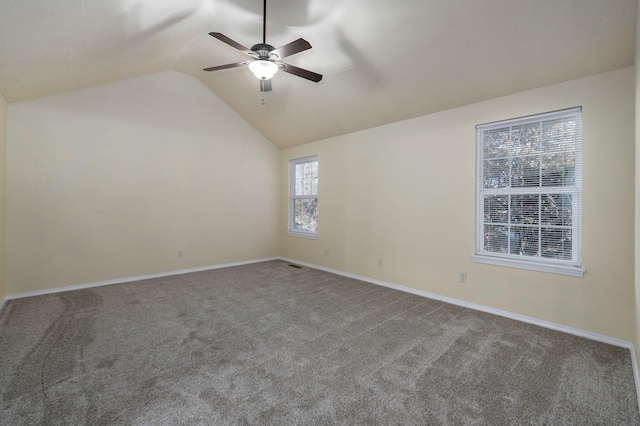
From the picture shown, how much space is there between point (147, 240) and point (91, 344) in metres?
2.37

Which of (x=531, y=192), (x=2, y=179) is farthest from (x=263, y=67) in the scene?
(x=2, y=179)

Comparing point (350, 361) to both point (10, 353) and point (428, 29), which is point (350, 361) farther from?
point (428, 29)

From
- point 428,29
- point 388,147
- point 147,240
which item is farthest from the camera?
point 147,240

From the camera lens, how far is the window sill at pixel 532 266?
2.63 metres

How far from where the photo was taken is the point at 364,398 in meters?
1.72

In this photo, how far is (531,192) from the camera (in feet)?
9.60

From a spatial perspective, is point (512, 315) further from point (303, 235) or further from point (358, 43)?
point (303, 235)

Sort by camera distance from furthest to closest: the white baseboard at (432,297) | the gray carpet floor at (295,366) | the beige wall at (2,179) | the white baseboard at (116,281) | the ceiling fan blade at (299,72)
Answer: the white baseboard at (116,281)
the beige wall at (2,179)
the ceiling fan blade at (299,72)
the white baseboard at (432,297)
the gray carpet floor at (295,366)

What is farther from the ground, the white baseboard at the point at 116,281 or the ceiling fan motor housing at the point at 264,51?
the ceiling fan motor housing at the point at 264,51

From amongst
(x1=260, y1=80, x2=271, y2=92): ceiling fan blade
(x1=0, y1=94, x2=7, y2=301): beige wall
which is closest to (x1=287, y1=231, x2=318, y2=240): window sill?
(x1=260, y1=80, x2=271, y2=92): ceiling fan blade

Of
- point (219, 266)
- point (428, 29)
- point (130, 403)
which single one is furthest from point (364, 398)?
point (219, 266)

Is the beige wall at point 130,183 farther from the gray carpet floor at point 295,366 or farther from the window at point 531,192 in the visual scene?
the window at point 531,192

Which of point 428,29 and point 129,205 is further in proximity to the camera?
point 129,205

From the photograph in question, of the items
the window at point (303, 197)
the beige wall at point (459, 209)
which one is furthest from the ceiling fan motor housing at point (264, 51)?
the window at point (303, 197)
